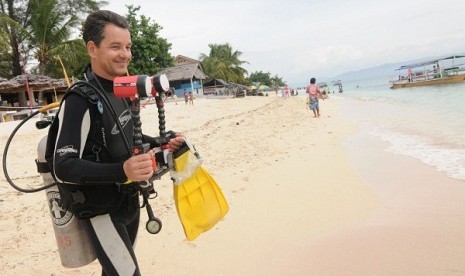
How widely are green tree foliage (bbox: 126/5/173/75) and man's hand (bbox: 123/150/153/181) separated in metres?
34.6

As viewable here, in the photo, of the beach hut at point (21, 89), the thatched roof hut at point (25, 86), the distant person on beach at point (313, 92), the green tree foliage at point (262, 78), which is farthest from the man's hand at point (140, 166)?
the green tree foliage at point (262, 78)

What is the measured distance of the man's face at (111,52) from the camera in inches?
72.7

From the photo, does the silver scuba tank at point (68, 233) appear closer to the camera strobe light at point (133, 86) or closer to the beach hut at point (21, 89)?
the camera strobe light at point (133, 86)

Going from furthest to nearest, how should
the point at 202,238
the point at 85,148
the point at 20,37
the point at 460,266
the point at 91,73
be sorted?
the point at 20,37 < the point at 202,238 < the point at 460,266 < the point at 91,73 < the point at 85,148

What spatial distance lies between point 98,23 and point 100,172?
0.79 meters

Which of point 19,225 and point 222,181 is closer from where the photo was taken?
point 19,225

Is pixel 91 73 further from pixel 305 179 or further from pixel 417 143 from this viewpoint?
pixel 417 143

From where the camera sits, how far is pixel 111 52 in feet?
6.08

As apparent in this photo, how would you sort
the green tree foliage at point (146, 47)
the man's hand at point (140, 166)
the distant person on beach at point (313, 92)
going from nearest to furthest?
the man's hand at point (140, 166) < the distant person on beach at point (313, 92) < the green tree foliage at point (146, 47)

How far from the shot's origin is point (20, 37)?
2512 cm

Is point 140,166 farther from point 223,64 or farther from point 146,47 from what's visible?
point 223,64

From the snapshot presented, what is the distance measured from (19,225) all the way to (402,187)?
5.13 metres

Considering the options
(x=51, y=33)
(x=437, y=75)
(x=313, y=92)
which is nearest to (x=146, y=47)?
(x=51, y=33)

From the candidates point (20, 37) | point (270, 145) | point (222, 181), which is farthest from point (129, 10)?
point (222, 181)
